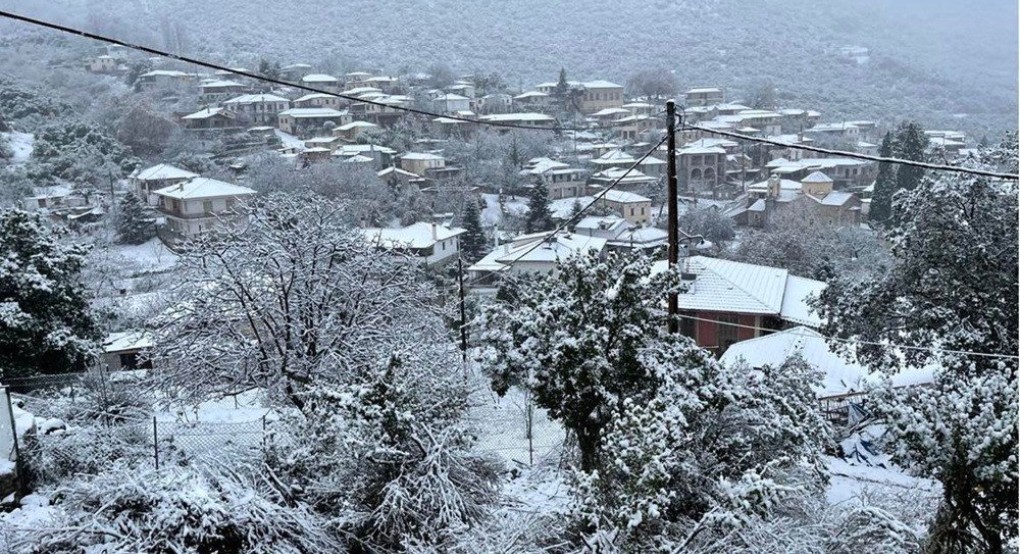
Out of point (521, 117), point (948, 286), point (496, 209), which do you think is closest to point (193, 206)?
point (496, 209)

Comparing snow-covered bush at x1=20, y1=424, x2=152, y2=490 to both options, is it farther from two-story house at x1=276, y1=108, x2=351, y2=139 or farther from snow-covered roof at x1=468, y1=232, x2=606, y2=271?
two-story house at x1=276, y1=108, x2=351, y2=139

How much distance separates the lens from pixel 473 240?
104 ft

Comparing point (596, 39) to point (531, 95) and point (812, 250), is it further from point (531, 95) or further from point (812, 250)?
point (812, 250)

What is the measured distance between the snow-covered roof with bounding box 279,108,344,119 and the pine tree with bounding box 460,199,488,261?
23291 mm

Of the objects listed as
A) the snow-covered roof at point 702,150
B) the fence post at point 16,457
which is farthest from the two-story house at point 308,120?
the fence post at point 16,457

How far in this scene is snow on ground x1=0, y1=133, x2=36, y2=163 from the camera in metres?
39.4

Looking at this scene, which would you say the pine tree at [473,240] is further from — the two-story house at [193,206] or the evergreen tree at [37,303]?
the evergreen tree at [37,303]

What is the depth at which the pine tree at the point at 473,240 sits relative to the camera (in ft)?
103

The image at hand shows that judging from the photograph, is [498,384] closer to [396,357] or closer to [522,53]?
[396,357]

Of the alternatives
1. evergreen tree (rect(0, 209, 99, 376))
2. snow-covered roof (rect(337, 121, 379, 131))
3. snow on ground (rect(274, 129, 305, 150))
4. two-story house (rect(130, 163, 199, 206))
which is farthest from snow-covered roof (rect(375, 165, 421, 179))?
evergreen tree (rect(0, 209, 99, 376))

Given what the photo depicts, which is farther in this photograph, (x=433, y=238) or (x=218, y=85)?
(x=218, y=85)

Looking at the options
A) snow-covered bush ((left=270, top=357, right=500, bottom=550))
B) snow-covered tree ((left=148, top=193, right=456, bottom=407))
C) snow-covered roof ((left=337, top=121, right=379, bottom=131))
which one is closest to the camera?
snow-covered bush ((left=270, top=357, right=500, bottom=550))

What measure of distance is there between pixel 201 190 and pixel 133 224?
2965 millimetres

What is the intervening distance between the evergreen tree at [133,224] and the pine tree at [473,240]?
12961 millimetres
